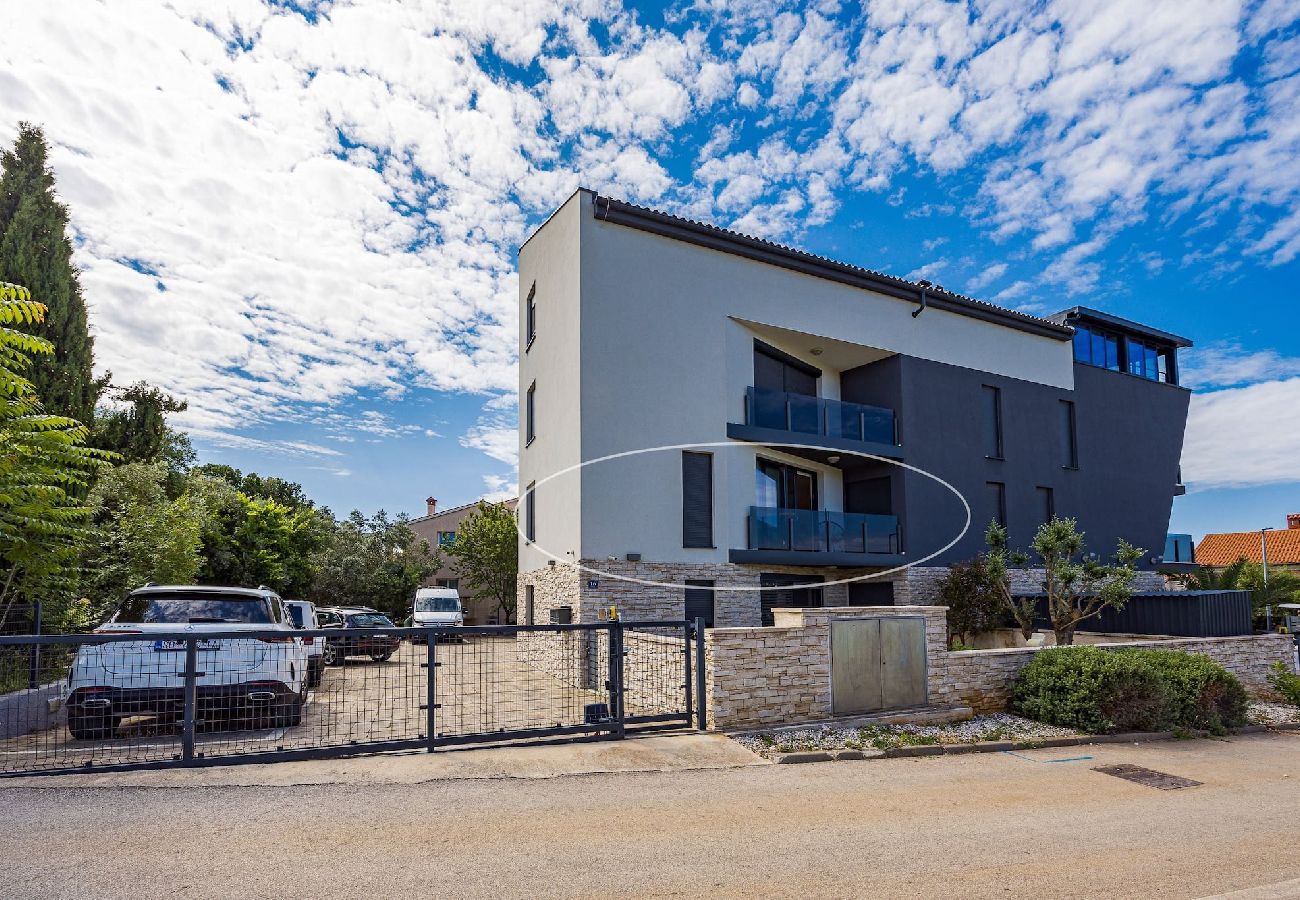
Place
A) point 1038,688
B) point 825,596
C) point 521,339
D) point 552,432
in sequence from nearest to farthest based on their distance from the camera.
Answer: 1. point 1038,688
2. point 552,432
3. point 825,596
4. point 521,339

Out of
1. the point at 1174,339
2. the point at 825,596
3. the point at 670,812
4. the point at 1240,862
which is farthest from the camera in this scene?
the point at 1174,339

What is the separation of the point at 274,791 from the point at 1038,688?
1095 cm

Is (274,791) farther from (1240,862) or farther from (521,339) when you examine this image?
(521,339)

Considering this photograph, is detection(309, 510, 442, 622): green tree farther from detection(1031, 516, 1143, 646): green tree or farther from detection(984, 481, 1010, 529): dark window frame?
detection(1031, 516, 1143, 646): green tree

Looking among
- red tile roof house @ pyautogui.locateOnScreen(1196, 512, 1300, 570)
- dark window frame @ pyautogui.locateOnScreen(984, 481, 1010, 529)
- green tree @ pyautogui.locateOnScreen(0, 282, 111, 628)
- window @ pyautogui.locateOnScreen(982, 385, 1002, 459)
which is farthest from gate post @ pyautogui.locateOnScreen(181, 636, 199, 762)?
red tile roof house @ pyautogui.locateOnScreen(1196, 512, 1300, 570)

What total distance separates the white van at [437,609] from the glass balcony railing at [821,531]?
12.9 metres

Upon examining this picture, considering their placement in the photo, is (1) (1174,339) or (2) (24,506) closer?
(2) (24,506)

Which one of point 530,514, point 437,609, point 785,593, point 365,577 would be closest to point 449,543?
point 365,577

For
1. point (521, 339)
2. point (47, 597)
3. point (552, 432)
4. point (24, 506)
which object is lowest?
point (47, 597)

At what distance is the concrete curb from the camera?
9.59 metres

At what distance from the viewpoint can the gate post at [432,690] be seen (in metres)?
9.12

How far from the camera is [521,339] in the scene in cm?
2345

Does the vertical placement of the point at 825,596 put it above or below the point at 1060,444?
below

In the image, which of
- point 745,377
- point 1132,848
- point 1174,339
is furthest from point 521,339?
point 1174,339
